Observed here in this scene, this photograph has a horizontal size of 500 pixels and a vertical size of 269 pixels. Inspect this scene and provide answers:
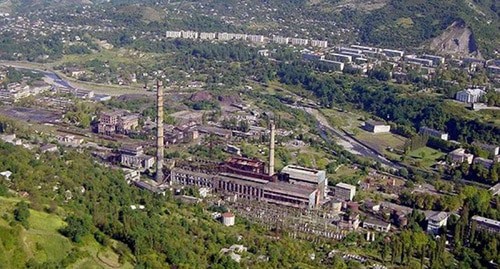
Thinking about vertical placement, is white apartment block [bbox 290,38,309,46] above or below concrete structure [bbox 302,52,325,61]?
above

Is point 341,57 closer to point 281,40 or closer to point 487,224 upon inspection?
point 281,40

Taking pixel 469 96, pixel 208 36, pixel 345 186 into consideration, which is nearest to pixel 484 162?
pixel 345 186

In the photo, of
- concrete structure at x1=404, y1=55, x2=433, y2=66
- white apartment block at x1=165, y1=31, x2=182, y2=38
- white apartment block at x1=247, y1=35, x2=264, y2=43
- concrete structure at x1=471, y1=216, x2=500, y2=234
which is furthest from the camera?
white apartment block at x1=165, y1=31, x2=182, y2=38

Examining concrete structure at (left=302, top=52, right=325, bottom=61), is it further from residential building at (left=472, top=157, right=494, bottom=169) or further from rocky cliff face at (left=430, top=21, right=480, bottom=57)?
residential building at (left=472, top=157, right=494, bottom=169)

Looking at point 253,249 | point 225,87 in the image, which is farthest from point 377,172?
point 225,87

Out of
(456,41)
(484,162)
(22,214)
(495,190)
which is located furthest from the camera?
(456,41)

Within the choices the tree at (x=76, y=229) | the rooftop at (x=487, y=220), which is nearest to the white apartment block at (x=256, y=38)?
the rooftop at (x=487, y=220)

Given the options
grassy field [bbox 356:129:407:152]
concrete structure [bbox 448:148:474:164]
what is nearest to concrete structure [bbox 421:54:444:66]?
grassy field [bbox 356:129:407:152]
